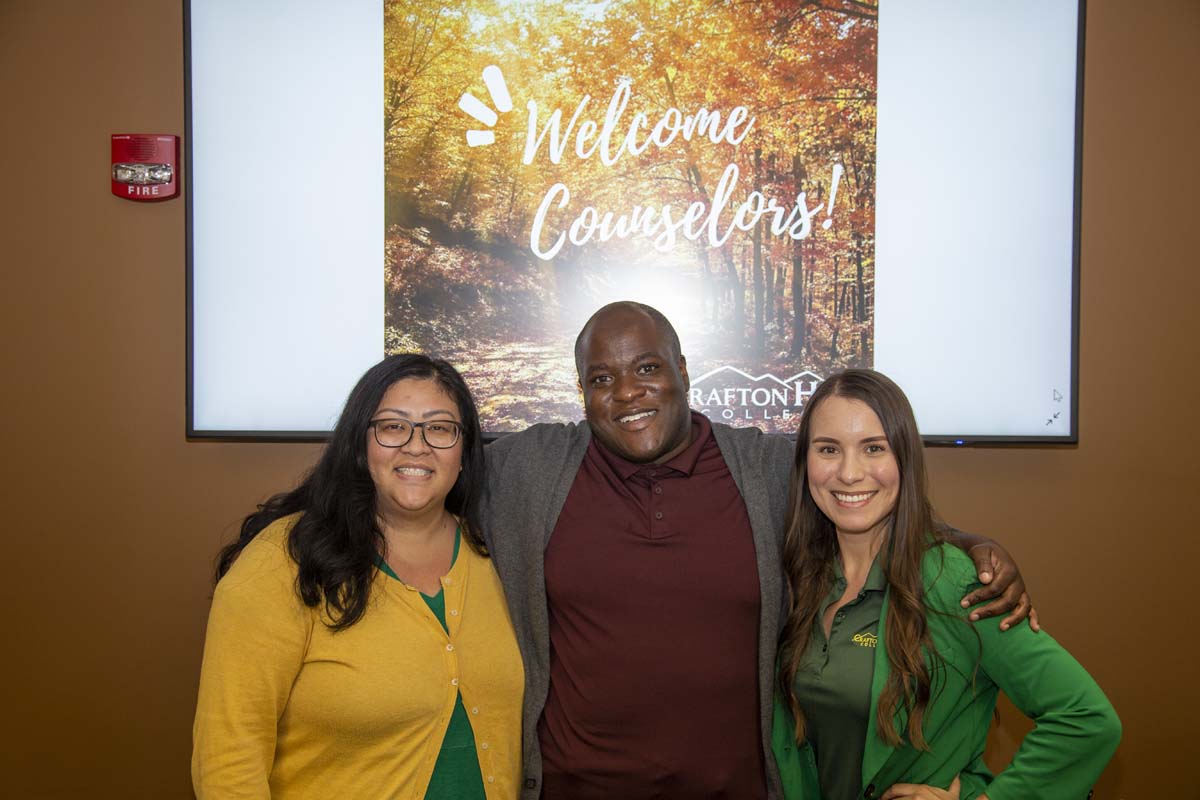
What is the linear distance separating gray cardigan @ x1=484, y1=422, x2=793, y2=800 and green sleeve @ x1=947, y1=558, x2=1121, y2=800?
0.42 m

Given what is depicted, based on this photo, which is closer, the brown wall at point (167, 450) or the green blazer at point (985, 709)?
the green blazer at point (985, 709)

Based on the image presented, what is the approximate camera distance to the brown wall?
2.57m

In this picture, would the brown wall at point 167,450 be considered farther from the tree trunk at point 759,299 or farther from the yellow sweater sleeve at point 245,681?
the yellow sweater sleeve at point 245,681

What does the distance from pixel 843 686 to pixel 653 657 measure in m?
0.39

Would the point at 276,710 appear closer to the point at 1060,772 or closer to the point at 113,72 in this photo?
the point at 1060,772

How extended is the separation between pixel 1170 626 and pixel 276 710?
8.87 ft

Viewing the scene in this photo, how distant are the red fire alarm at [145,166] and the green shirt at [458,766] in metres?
1.68

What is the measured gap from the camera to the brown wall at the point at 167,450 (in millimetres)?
2568

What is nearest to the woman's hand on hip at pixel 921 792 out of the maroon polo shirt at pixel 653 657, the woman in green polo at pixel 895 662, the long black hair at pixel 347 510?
the woman in green polo at pixel 895 662

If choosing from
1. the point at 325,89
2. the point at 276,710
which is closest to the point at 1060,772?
the point at 276,710

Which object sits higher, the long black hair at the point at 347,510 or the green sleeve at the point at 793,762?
the long black hair at the point at 347,510

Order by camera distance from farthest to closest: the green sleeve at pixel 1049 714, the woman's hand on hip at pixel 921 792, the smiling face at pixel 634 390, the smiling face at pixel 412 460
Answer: the smiling face at pixel 634 390 → the smiling face at pixel 412 460 → the woman's hand on hip at pixel 921 792 → the green sleeve at pixel 1049 714

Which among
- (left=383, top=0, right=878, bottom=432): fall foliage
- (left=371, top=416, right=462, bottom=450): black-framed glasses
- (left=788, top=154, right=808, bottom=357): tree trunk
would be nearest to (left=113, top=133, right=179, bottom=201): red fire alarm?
(left=383, top=0, right=878, bottom=432): fall foliage

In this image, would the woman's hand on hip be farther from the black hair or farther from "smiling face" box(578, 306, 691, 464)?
the black hair
